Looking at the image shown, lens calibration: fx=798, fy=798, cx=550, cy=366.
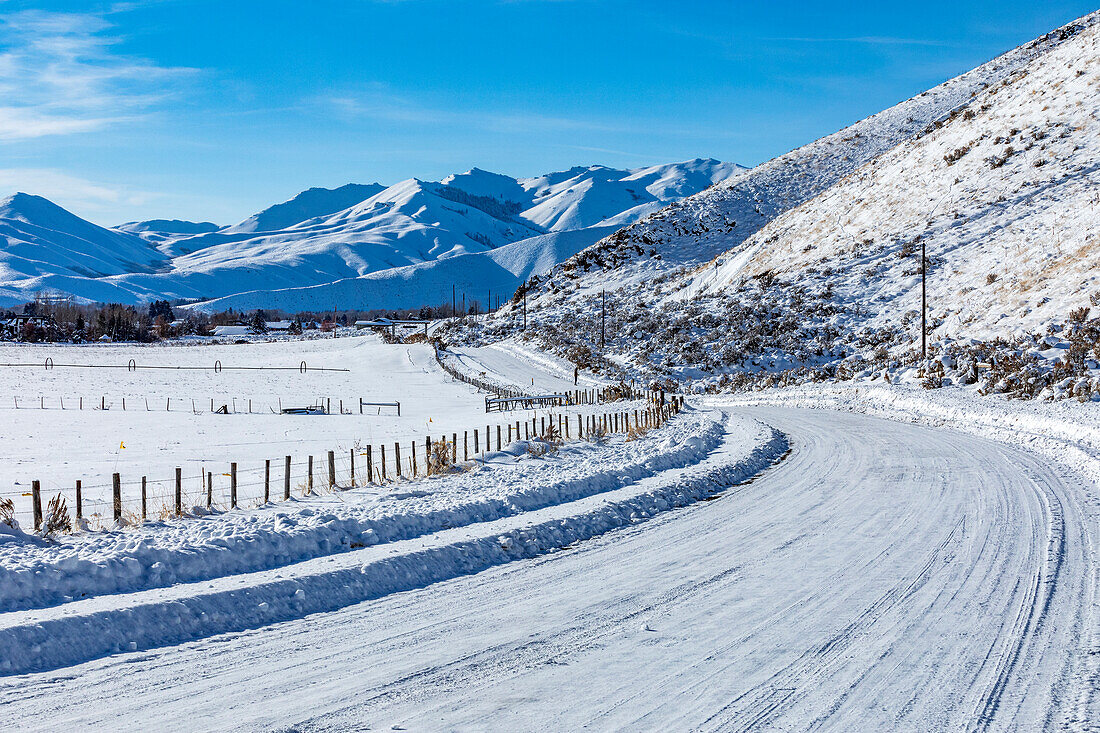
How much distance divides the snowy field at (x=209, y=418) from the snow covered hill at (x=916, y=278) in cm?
1166

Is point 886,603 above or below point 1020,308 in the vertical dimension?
below

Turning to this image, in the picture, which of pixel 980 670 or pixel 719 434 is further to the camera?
pixel 719 434

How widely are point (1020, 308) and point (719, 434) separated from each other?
29366 mm

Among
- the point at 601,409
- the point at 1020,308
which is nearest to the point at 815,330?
the point at 1020,308

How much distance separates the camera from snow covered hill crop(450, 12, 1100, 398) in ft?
144

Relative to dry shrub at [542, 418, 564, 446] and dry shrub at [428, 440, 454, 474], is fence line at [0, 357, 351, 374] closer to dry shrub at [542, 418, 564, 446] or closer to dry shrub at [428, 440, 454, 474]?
dry shrub at [542, 418, 564, 446]

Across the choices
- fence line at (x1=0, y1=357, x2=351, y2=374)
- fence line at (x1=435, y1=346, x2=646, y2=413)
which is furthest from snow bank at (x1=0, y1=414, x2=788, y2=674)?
fence line at (x1=0, y1=357, x2=351, y2=374)

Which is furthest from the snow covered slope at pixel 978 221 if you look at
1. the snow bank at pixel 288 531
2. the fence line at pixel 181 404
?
the snow bank at pixel 288 531

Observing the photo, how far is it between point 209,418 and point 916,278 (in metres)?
50.7

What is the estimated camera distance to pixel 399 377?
238 ft

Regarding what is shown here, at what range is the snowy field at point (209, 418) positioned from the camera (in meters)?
20.5

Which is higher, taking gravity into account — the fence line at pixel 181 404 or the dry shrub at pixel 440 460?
the dry shrub at pixel 440 460

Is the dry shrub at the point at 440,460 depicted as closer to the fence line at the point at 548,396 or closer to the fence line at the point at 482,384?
the fence line at the point at 548,396

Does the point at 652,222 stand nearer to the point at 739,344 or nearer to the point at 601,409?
the point at 739,344
